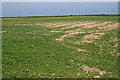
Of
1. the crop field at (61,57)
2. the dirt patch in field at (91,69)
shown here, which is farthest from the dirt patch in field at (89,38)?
the dirt patch in field at (91,69)

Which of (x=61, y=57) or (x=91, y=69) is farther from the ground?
(x=61, y=57)

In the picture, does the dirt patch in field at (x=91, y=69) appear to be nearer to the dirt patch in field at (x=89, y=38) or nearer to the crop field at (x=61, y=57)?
the crop field at (x=61, y=57)

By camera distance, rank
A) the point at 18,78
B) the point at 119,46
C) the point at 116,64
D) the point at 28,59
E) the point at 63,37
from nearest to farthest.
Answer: the point at 18,78 → the point at 116,64 → the point at 28,59 → the point at 119,46 → the point at 63,37

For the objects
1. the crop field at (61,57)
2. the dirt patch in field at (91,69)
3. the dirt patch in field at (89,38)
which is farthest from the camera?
the dirt patch in field at (89,38)

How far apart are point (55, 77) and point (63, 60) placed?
5.74 meters

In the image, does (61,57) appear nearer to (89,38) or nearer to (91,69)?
(91,69)

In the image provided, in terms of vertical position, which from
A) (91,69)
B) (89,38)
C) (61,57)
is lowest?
(91,69)

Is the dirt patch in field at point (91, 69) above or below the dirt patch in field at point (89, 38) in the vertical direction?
below

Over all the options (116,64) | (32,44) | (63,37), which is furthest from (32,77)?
(63,37)

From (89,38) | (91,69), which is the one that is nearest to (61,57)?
(91,69)

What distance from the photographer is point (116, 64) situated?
26500 millimetres

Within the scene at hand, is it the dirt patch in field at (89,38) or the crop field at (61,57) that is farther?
the dirt patch in field at (89,38)

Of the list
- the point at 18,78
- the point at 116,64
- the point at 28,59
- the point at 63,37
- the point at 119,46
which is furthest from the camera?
the point at 63,37

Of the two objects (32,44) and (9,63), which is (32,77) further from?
(32,44)
